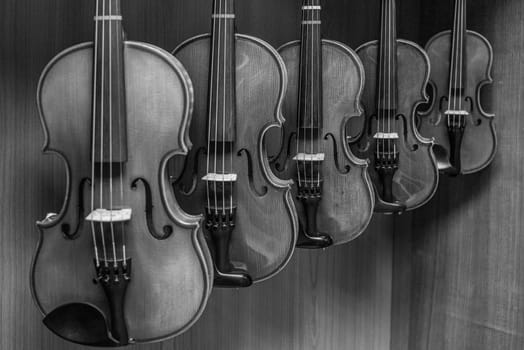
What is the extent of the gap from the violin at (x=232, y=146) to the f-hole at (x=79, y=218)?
0.32 m

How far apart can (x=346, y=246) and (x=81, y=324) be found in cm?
157

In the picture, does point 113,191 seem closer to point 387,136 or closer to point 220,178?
point 220,178

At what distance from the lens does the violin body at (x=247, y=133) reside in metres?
1.61

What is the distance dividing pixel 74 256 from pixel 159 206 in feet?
0.74

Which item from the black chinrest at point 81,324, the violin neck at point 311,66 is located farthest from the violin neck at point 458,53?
the black chinrest at point 81,324

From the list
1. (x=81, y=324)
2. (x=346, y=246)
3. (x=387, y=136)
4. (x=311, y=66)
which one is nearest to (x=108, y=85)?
(x=81, y=324)

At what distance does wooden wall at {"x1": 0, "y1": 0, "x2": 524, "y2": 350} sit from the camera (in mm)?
1649

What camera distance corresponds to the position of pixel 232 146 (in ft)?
5.23

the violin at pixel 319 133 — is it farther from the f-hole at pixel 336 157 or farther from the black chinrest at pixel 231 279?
the black chinrest at pixel 231 279

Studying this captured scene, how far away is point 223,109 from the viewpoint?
1.56 metres

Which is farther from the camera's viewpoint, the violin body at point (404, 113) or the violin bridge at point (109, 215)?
the violin body at point (404, 113)

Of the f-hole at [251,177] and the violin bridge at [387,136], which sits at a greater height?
the violin bridge at [387,136]

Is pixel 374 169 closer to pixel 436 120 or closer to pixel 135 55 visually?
pixel 436 120

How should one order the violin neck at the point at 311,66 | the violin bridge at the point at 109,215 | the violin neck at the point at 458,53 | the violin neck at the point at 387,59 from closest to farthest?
1. the violin bridge at the point at 109,215
2. the violin neck at the point at 311,66
3. the violin neck at the point at 387,59
4. the violin neck at the point at 458,53
